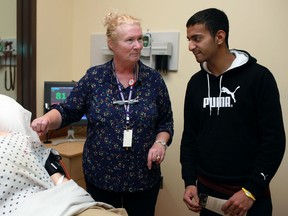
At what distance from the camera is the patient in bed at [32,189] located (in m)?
1.10

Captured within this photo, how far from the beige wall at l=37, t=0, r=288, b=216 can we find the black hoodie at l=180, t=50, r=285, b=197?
2.26ft

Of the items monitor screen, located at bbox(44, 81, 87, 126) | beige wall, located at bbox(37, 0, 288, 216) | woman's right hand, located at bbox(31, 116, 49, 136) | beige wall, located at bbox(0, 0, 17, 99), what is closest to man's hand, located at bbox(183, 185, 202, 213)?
woman's right hand, located at bbox(31, 116, 49, 136)

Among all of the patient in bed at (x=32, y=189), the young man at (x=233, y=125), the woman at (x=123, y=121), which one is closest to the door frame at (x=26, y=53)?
the woman at (x=123, y=121)

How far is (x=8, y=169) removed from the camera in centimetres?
116

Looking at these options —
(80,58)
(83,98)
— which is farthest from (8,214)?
(80,58)

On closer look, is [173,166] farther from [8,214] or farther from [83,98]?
[8,214]

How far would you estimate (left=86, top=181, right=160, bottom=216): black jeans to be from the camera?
1548mm

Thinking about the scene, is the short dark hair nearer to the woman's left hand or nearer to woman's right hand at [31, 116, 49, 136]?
the woman's left hand

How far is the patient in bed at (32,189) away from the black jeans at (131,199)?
0.86ft

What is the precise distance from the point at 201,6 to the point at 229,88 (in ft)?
3.36

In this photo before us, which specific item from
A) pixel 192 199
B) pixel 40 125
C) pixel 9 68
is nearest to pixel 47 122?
pixel 40 125

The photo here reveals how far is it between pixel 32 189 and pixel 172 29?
4.96 ft

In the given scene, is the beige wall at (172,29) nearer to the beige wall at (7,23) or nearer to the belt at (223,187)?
the beige wall at (7,23)

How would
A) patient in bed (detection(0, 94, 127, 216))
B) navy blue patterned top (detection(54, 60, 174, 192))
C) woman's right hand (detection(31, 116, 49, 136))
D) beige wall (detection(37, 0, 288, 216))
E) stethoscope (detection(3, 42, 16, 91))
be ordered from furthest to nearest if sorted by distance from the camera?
1. stethoscope (detection(3, 42, 16, 91))
2. beige wall (detection(37, 0, 288, 216))
3. navy blue patterned top (detection(54, 60, 174, 192))
4. woman's right hand (detection(31, 116, 49, 136))
5. patient in bed (detection(0, 94, 127, 216))
